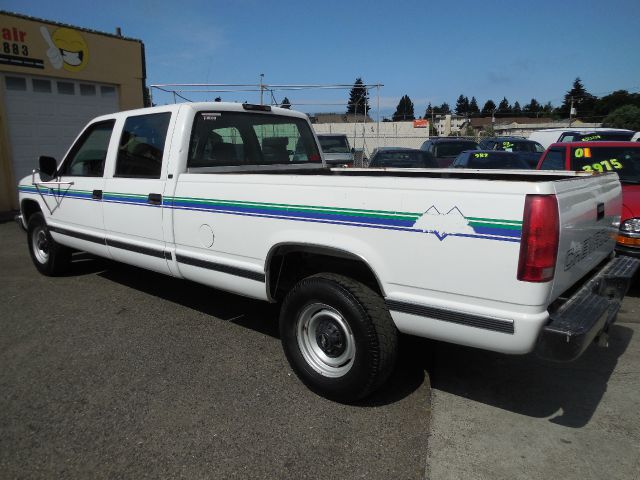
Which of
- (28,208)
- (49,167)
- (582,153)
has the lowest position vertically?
(28,208)

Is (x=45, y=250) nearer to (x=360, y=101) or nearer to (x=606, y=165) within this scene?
(x=606, y=165)

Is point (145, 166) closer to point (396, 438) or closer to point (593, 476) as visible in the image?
point (396, 438)

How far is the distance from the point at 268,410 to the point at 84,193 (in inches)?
131

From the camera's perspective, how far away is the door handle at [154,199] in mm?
4133

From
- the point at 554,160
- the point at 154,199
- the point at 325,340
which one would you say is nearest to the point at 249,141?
the point at 154,199

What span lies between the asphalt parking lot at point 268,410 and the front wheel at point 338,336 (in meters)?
0.19

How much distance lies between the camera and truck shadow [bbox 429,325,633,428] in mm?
3166

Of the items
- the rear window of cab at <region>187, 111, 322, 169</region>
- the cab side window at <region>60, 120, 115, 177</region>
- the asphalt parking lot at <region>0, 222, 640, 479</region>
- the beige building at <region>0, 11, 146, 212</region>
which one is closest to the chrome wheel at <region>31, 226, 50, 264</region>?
the cab side window at <region>60, 120, 115, 177</region>

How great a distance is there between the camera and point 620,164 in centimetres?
634

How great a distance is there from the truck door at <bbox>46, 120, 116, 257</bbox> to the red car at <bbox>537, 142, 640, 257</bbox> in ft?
17.3

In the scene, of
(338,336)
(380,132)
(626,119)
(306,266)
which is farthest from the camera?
(626,119)

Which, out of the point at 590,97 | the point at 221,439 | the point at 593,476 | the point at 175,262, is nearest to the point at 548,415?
Answer: the point at 593,476

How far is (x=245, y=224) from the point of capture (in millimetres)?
3504

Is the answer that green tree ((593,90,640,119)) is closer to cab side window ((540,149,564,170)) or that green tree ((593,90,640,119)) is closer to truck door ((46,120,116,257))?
cab side window ((540,149,564,170))
